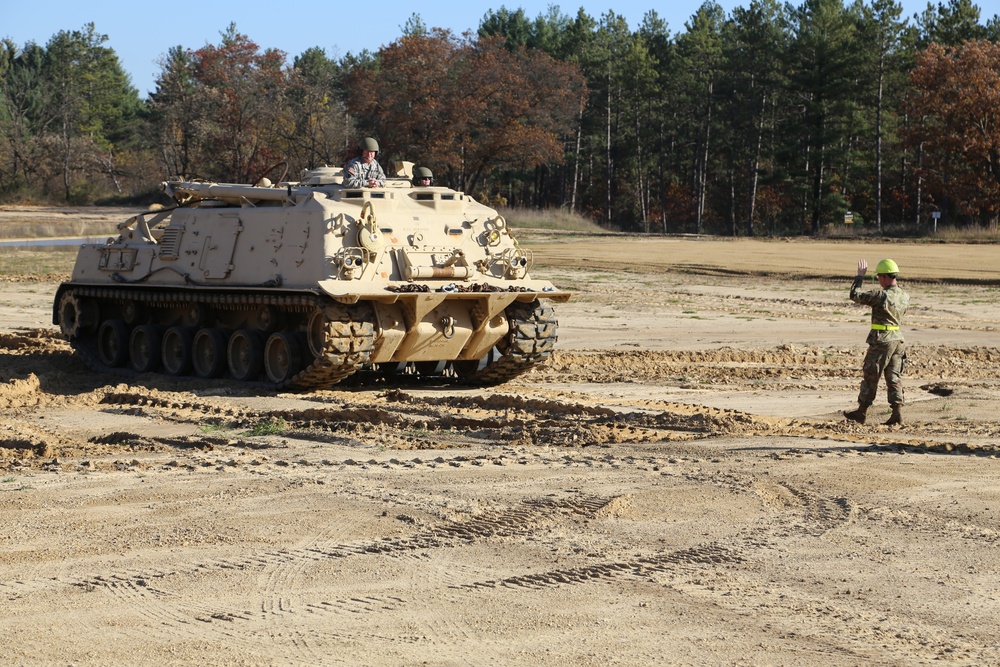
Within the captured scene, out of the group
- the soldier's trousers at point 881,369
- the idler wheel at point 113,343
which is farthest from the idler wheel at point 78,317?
the soldier's trousers at point 881,369

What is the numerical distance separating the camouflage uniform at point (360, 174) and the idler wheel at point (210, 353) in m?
2.30

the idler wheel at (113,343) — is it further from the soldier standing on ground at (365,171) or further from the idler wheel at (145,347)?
the soldier standing on ground at (365,171)

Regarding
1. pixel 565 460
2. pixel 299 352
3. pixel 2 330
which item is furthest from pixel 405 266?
pixel 2 330

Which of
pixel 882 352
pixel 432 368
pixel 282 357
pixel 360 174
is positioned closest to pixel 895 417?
pixel 882 352

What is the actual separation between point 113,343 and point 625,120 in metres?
64.8

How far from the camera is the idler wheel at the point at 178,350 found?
1694 centimetres

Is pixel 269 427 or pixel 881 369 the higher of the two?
pixel 881 369

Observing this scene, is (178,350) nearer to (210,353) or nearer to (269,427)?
(210,353)

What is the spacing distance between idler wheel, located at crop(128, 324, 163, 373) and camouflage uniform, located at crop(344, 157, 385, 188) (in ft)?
10.4

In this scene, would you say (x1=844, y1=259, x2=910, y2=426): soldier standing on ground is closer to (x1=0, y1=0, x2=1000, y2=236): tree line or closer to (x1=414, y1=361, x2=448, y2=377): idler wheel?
(x1=414, y1=361, x2=448, y2=377): idler wheel

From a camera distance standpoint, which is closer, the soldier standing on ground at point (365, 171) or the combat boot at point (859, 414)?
the combat boot at point (859, 414)

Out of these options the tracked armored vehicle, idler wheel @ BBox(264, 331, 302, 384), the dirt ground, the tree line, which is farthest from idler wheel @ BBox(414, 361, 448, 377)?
the tree line

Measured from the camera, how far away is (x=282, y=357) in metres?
15.7

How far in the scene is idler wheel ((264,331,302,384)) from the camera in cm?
1530
